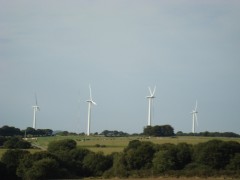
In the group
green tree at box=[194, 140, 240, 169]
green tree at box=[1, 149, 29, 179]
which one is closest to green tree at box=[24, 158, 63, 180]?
green tree at box=[1, 149, 29, 179]

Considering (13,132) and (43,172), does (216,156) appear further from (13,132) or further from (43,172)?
(13,132)

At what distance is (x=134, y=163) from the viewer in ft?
316

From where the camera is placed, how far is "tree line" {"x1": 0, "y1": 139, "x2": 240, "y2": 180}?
90125mm

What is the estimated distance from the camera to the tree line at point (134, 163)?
90125mm

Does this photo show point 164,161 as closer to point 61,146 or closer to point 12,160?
point 61,146

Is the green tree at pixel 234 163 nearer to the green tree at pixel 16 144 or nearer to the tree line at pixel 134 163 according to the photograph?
the tree line at pixel 134 163

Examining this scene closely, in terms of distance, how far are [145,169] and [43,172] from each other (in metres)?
19.6

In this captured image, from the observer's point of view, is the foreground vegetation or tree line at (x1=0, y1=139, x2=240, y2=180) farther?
tree line at (x1=0, y1=139, x2=240, y2=180)

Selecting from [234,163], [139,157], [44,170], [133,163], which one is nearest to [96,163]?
[133,163]

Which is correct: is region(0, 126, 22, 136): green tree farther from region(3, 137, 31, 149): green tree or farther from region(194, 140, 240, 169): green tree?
region(194, 140, 240, 169): green tree

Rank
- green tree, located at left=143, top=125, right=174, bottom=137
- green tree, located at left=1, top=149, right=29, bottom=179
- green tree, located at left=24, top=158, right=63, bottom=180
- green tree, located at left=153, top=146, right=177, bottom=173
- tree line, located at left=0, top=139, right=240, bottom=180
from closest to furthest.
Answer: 1. green tree, located at left=24, top=158, right=63, bottom=180
2. tree line, located at left=0, top=139, right=240, bottom=180
3. green tree, located at left=1, top=149, right=29, bottom=179
4. green tree, located at left=153, top=146, right=177, bottom=173
5. green tree, located at left=143, top=125, right=174, bottom=137

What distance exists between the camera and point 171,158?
94000 millimetres

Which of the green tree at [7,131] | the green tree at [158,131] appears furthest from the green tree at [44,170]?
the green tree at [7,131]

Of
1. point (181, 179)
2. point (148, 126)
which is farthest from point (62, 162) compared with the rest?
point (148, 126)
